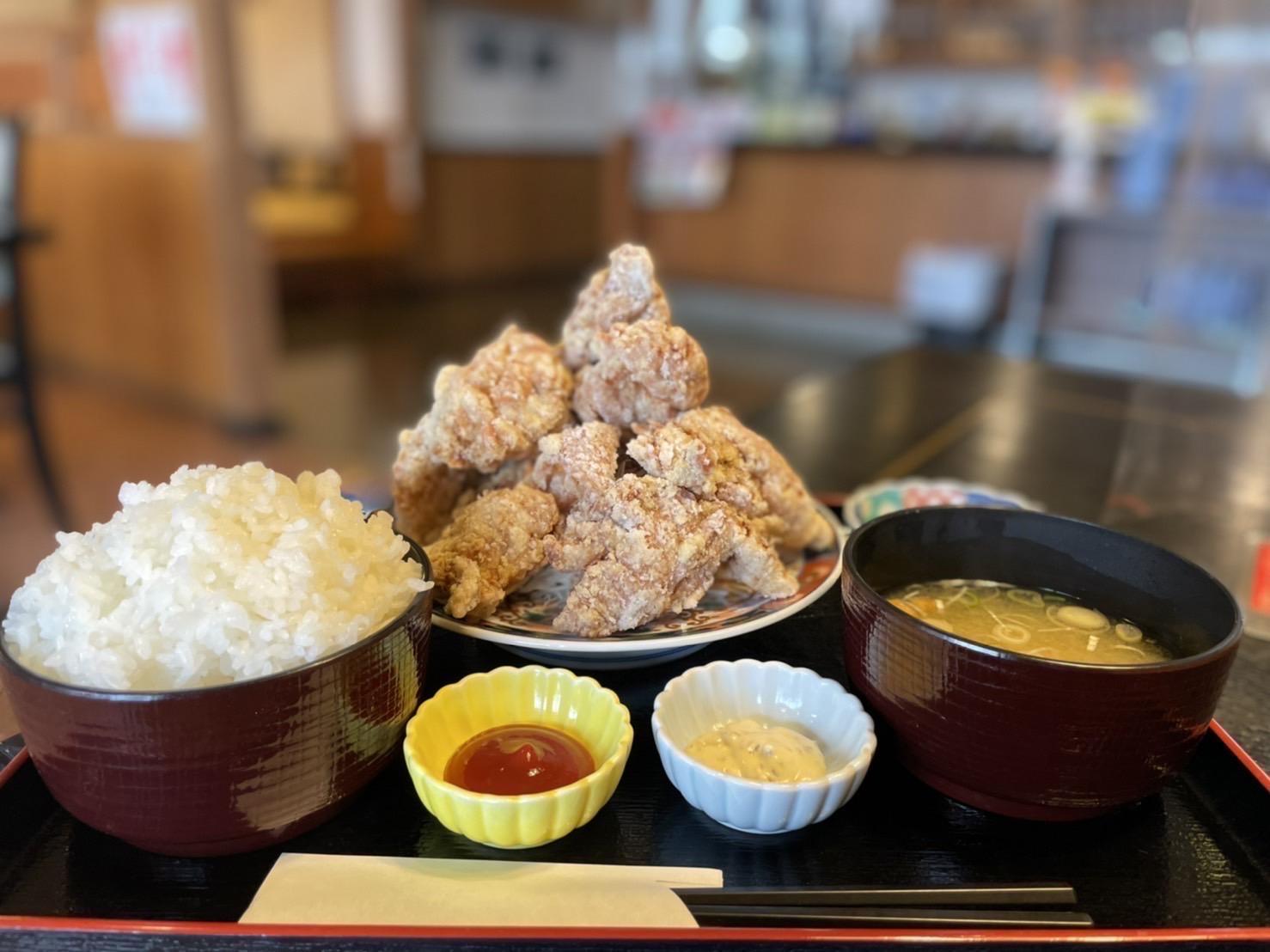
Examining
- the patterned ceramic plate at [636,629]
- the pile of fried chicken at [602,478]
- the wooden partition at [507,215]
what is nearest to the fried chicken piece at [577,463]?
the pile of fried chicken at [602,478]

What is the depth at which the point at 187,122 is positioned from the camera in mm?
4668

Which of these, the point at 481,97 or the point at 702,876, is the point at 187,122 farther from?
the point at 702,876

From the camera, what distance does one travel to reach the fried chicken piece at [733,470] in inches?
39.6

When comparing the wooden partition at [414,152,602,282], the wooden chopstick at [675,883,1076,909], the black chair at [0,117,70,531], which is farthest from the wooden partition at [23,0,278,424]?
the wooden chopstick at [675,883,1076,909]

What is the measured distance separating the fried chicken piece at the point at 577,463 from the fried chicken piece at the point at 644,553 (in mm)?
18

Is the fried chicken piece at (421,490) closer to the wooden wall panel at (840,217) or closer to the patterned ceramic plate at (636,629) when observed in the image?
the patterned ceramic plate at (636,629)

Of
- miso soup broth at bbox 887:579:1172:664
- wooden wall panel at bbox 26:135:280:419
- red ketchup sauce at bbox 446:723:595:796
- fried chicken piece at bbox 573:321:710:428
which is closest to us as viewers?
red ketchup sauce at bbox 446:723:595:796

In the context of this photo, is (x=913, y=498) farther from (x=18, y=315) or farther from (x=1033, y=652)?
(x=18, y=315)

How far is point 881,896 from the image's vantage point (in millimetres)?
724

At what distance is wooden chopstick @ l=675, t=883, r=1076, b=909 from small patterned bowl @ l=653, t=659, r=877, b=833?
65mm

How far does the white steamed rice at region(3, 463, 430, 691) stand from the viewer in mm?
735

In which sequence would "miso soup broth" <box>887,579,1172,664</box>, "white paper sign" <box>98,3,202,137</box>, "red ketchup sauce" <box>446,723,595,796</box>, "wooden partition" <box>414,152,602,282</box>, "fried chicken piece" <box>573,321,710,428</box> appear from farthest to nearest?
"wooden partition" <box>414,152,602,282</box> → "white paper sign" <box>98,3,202,137</box> → "fried chicken piece" <box>573,321,710,428</box> → "miso soup broth" <box>887,579,1172,664</box> → "red ketchup sauce" <box>446,723,595,796</box>

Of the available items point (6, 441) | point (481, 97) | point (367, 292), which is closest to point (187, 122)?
point (6, 441)

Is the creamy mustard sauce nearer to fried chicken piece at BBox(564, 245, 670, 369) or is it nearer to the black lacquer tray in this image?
the black lacquer tray
